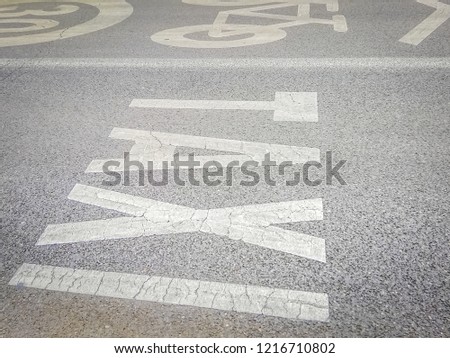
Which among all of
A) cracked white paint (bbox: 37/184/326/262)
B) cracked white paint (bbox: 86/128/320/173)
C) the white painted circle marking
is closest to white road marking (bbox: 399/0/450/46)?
the white painted circle marking

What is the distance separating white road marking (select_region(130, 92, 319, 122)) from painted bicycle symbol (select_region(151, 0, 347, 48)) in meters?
1.87

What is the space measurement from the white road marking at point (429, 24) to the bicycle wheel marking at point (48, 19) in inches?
187

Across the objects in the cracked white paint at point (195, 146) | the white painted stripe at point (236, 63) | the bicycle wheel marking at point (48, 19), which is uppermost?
the bicycle wheel marking at point (48, 19)

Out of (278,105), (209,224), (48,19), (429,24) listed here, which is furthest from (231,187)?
(48,19)

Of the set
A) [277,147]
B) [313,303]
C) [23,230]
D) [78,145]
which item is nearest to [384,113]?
[277,147]

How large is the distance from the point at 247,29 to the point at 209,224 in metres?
4.80

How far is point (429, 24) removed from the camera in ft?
23.1

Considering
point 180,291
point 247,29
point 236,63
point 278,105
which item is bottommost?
point 180,291

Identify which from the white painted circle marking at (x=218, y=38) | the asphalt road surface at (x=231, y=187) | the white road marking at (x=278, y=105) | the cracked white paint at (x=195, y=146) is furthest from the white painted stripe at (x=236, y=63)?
the cracked white paint at (x=195, y=146)

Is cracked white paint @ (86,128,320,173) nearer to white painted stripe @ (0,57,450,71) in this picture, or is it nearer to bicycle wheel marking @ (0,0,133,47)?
white painted stripe @ (0,57,450,71)

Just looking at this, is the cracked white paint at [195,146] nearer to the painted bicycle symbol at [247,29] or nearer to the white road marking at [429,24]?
the painted bicycle symbol at [247,29]

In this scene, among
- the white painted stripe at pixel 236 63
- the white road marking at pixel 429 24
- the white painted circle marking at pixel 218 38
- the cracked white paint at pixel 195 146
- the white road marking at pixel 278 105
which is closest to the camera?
the cracked white paint at pixel 195 146

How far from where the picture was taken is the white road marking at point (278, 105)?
484 cm

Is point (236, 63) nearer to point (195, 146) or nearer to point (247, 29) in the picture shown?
point (247, 29)
